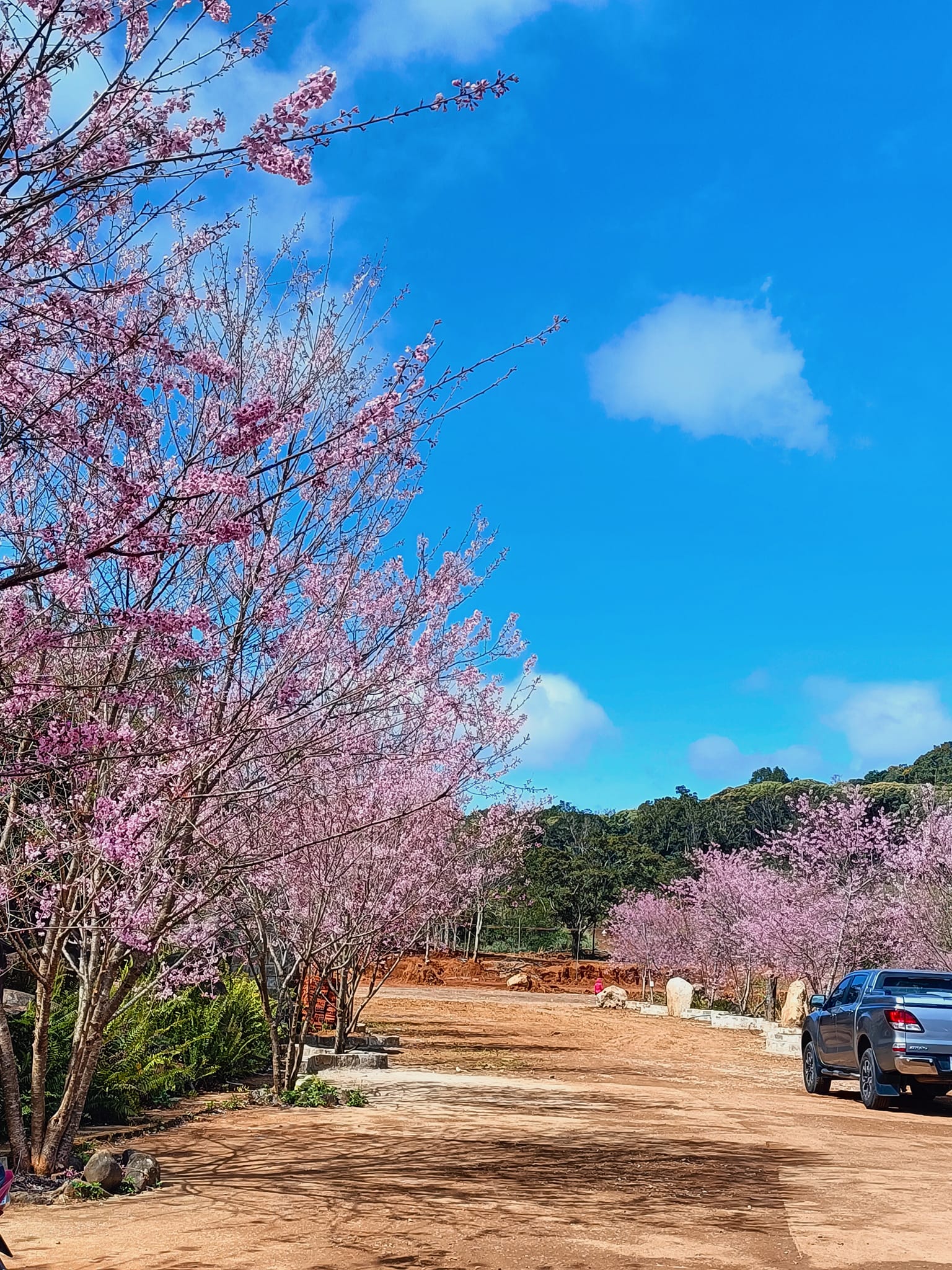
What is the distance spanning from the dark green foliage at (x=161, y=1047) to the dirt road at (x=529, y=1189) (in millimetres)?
907

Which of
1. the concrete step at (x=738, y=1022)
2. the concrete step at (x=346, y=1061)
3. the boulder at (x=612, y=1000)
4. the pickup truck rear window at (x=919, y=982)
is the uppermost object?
the pickup truck rear window at (x=919, y=982)

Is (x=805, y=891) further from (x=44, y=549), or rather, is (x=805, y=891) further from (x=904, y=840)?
(x=44, y=549)

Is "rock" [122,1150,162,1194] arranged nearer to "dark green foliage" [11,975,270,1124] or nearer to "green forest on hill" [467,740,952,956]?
"dark green foliage" [11,975,270,1124]

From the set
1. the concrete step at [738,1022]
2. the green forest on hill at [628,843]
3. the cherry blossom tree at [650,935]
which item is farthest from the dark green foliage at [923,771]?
the concrete step at [738,1022]

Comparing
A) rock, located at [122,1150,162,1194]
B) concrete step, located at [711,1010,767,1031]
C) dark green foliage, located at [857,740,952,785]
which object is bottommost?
concrete step, located at [711,1010,767,1031]

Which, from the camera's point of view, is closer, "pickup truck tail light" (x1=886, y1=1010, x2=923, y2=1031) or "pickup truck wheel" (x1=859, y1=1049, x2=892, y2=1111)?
"pickup truck tail light" (x1=886, y1=1010, x2=923, y2=1031)

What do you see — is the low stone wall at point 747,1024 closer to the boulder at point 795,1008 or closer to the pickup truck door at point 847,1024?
the boulder at point 795,1008

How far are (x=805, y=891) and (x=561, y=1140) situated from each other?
2260 centimetres

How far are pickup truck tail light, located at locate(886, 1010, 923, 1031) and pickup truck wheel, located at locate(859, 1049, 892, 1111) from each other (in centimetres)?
81

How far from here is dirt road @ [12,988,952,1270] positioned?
18.7ft

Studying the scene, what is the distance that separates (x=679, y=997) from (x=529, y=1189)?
27290 mm

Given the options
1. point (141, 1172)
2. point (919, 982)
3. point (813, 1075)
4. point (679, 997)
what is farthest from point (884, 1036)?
point (679, 997)

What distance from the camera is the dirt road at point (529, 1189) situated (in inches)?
224

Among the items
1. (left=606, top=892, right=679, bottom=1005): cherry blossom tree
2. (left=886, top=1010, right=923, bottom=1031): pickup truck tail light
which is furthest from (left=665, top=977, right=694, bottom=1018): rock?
(left=886, top=1010, right=923, bottom=1031): pickup truck tail light
